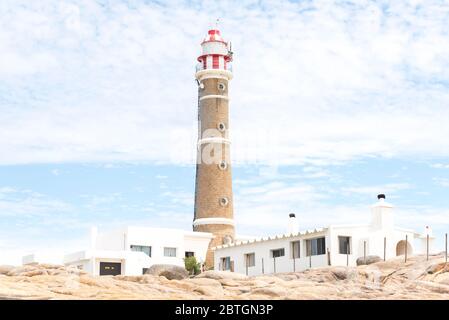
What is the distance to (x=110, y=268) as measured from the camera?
5419cm

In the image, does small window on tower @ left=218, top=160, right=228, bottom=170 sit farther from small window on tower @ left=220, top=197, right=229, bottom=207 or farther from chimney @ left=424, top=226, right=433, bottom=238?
chimney @ left=424, top=226, right=433, bottom=238

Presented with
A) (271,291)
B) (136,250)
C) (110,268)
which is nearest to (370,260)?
(110,268)

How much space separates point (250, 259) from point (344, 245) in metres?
8.19

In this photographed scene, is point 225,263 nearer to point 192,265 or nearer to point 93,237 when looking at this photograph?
point 192,265

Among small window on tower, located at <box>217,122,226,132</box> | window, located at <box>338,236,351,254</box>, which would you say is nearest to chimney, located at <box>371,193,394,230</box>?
window, located at <box>338,236,351,254</box>

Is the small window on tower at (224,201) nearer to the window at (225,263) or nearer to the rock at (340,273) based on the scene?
the window at (225,263)

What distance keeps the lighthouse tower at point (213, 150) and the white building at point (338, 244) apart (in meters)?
11.2

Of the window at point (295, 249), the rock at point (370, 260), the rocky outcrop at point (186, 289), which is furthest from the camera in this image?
the window at point (295, 249)

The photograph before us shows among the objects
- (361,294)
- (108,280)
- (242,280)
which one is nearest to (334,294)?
(361,294)

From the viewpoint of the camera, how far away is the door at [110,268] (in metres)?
54.1

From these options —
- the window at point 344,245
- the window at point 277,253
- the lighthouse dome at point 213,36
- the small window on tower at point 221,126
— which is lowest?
the window at point 277,253

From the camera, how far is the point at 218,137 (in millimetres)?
60844

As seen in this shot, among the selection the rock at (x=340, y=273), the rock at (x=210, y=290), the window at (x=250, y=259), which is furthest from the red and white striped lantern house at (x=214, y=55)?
the rock at (x=210, y=290)

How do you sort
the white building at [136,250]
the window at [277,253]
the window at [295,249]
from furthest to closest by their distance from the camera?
1. the white building at [136,250]
2. the window at [277,253]
3. the window at [295,249]
